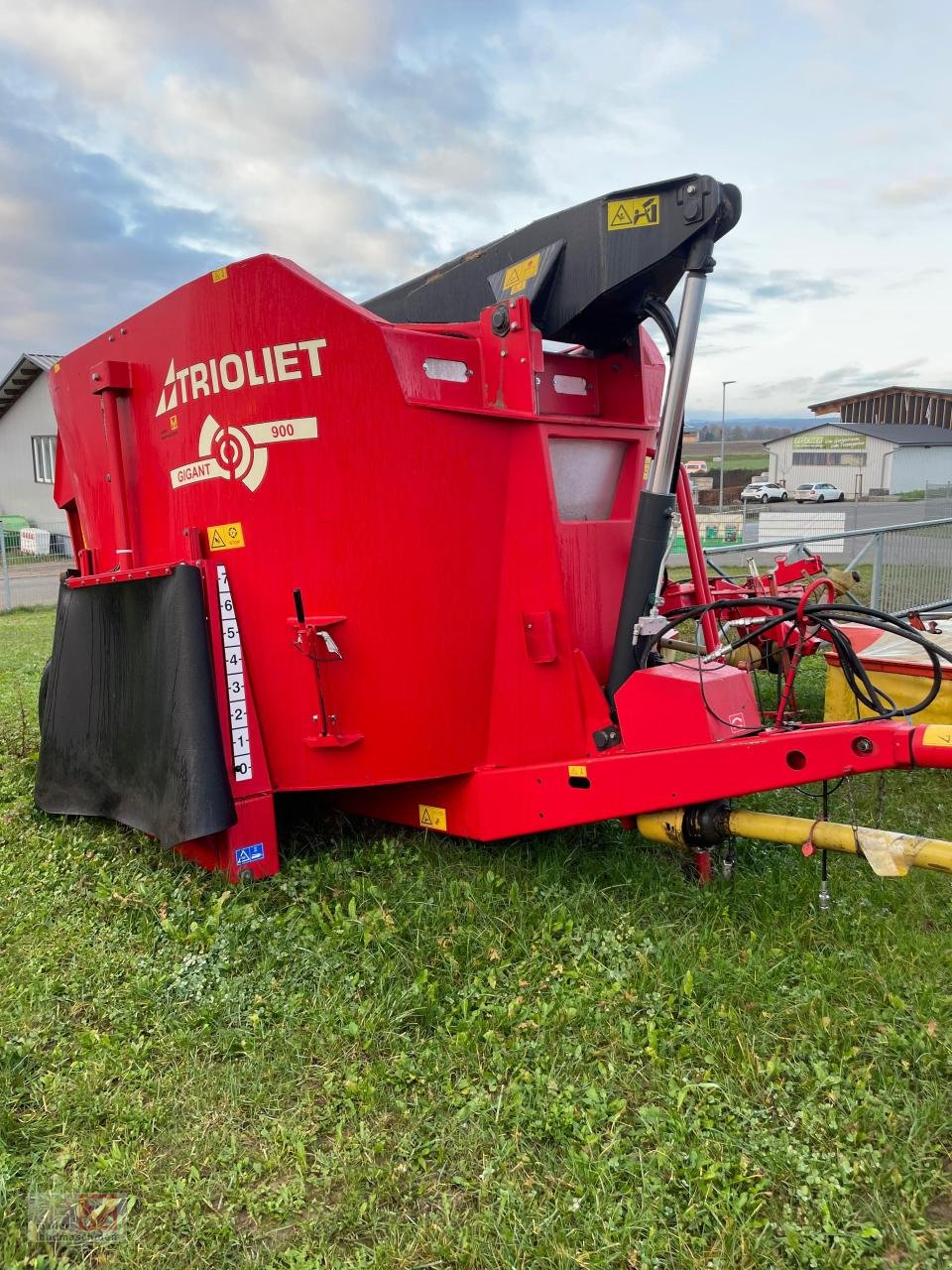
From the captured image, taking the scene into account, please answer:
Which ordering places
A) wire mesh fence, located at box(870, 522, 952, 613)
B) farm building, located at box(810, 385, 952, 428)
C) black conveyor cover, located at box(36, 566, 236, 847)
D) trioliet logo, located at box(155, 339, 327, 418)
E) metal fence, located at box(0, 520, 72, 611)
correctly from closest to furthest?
trioliet logo, located at box(155, 339, 327, 418), black conveyor cover, located at box(36, 566, 236, 847), wire mesh fence, located at box(870, 522, 952, 613), metal fence, located at box(0, 520, 72, 611), farm building, located at box(810, 385, 952, 428)

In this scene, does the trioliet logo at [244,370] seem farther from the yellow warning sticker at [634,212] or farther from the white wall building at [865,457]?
the white wall building at [865,457]

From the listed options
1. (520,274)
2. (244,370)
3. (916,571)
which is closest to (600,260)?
(520,274)

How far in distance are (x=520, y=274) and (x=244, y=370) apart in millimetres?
1084

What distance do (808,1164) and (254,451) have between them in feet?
9.26

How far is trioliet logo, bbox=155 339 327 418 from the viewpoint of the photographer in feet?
10.9

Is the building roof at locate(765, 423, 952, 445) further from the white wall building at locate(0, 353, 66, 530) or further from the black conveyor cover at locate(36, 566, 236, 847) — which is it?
the black conveyor cover at locate(36, 566, 236, 847)

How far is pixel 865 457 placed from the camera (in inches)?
2095

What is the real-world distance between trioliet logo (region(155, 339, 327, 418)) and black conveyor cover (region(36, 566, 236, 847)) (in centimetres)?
70

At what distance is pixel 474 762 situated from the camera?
347 cm

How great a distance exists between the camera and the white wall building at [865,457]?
49.3 metres

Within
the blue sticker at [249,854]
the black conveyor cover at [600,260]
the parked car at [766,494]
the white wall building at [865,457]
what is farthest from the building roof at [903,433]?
the blue sticker at [249,854]

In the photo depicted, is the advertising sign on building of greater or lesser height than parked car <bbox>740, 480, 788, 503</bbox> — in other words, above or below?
above

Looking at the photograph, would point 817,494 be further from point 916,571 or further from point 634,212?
point 634,212

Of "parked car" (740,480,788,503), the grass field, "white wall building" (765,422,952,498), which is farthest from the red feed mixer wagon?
"white wall building" (765,422,952,498)
